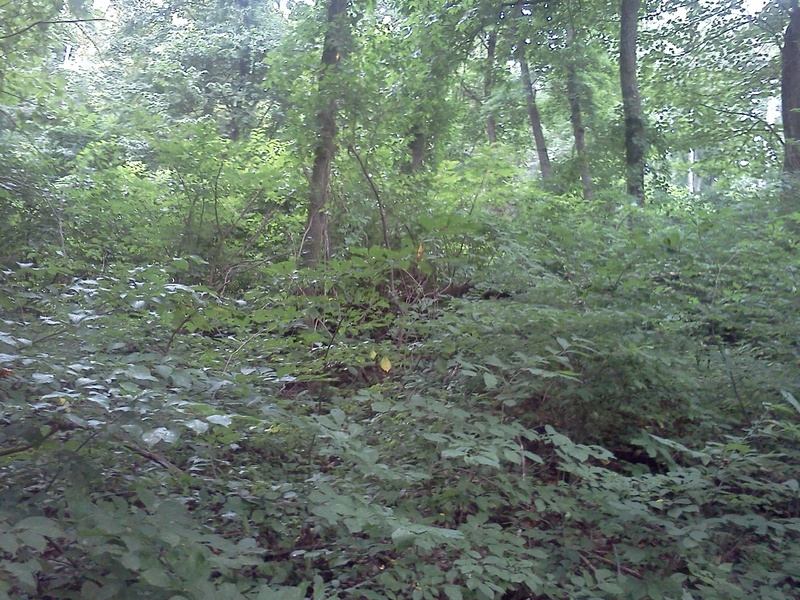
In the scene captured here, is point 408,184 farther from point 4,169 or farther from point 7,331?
point 7,331

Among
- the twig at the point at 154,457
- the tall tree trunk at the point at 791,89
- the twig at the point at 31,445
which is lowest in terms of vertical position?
the twig at the point at 154,457

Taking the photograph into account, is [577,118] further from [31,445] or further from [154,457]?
[31,445]

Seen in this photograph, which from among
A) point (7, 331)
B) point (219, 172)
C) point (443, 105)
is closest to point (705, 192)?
point (443, 105)

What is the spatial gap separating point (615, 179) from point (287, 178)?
6527mm

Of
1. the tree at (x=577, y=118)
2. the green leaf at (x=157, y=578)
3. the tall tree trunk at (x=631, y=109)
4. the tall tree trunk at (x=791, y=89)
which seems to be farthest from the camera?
the tree at (x=577, y=118)

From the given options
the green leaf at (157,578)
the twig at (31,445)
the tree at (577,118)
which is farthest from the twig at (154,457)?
the tree at (577,118)

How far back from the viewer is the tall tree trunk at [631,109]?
390 inches

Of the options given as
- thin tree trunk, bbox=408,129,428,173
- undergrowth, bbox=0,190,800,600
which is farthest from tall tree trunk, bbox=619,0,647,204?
undergrowth, bbox=0,190,800,600

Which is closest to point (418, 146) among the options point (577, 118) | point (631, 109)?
point (631, 109)

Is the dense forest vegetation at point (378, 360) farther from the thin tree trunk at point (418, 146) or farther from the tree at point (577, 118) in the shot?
the tree at point (577, 118)

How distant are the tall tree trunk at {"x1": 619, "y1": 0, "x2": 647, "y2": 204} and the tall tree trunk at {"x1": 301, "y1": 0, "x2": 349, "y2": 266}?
4440mm

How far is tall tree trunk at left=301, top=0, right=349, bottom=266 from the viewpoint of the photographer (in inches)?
303

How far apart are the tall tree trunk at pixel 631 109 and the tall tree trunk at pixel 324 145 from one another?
444 centimetres

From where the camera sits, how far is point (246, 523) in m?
3.19
